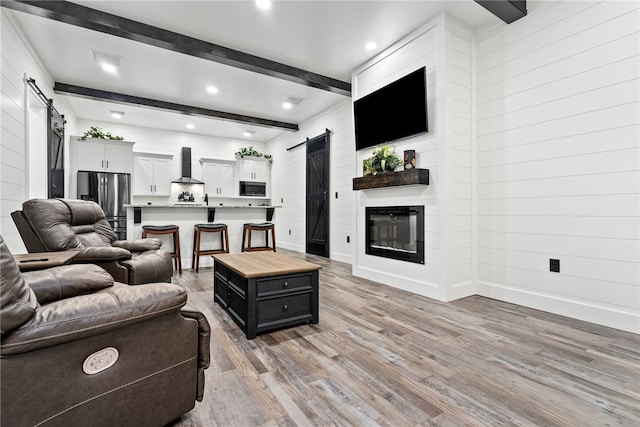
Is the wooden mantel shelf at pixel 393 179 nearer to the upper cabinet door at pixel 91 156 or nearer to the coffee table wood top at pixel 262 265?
the coffee table wood top at pixel 262 265

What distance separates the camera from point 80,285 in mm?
1140

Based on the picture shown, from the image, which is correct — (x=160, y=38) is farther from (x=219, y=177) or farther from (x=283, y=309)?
(x=219, y=177)

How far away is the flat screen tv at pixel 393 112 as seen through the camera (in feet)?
10.9

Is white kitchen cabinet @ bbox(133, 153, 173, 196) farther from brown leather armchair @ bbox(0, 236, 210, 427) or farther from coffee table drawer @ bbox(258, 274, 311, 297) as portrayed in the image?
brown leather armchair @ bbox(0, 236, 210, 427)

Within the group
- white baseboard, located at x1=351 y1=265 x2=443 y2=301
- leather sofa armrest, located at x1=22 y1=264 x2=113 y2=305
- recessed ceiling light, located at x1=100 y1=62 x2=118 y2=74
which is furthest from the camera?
recessed ceiling light, located at x1=100 y1=62 x2=118 y2=74

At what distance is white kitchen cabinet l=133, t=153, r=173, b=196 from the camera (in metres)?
7.01

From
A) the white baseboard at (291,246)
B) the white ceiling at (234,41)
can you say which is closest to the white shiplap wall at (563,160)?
the white ceiling at (234,41)

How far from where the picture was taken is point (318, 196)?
6.25 m

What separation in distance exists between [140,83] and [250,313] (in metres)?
4.46

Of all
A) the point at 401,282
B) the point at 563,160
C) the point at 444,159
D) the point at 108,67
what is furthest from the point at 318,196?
the point at 563,160

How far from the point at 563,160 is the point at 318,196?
165 inches

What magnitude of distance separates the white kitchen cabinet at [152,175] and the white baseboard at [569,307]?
701 cm

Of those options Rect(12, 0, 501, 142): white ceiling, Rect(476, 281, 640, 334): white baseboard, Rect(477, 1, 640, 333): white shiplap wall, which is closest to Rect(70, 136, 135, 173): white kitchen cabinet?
Rect(12, 0, 501, 142): white ceiling

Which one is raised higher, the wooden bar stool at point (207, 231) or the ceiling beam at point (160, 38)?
the ceiling beam at point (160, 38)
